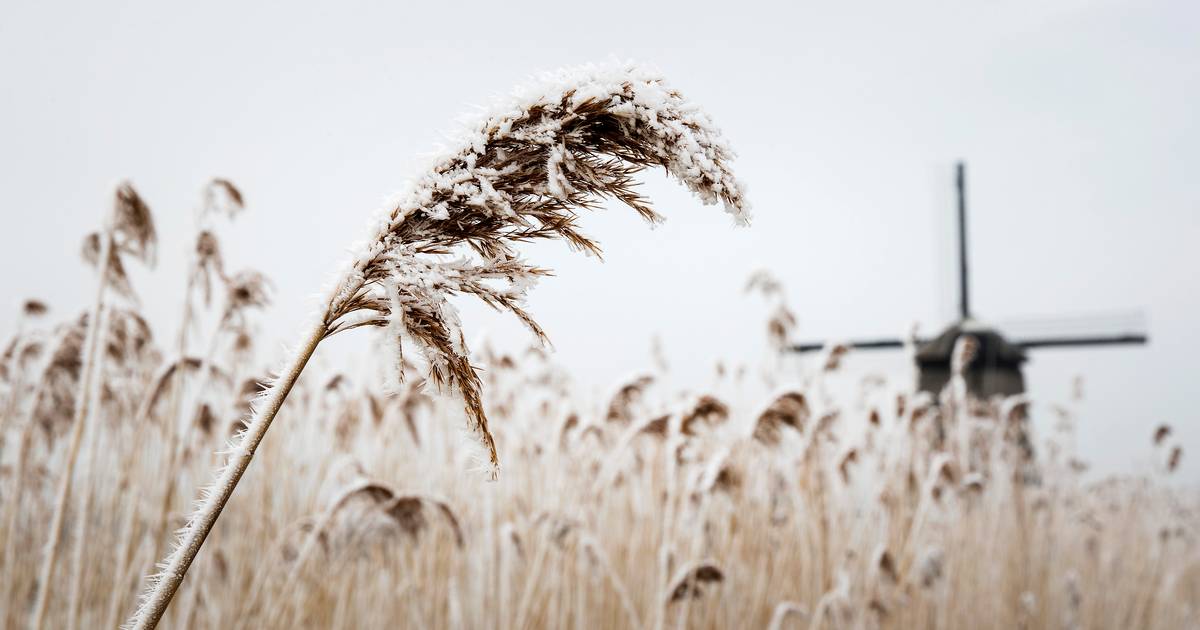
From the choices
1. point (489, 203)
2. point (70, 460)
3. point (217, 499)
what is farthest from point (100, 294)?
point (489, 203)

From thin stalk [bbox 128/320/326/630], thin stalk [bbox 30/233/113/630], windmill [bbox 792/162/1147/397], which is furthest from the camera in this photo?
windmill [bbox 792/162/1147/397]

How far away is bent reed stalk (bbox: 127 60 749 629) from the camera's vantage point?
0.70 m

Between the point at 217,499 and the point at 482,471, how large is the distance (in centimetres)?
24

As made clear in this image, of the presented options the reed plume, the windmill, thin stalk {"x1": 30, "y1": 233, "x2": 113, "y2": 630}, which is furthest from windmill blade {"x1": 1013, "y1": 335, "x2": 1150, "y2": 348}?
thin stalk {"x1": 30, "y1": 233, "x2": 113, "y2": 630}

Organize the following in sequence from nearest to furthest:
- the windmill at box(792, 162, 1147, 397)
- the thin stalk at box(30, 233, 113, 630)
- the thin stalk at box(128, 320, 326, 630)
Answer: the thin stalk at box(128, 320, 326, 630), the thin stalk at box(30, 233, 113, 630), the windmill at box(792, 162, 1147, 397)

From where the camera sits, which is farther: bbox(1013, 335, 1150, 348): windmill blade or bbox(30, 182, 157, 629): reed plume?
bbox(1013, 335, 1150, 348): windmill blade

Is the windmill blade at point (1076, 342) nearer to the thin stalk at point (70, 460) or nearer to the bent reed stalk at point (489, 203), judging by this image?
the thin stalk at point (70, 460)

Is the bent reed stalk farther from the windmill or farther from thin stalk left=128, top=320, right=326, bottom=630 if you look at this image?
the windmill

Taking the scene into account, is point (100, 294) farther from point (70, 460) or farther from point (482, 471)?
point (482, 471)

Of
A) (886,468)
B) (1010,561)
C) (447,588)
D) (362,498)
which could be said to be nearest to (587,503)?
(447,588)

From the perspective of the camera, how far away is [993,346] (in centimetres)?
1404

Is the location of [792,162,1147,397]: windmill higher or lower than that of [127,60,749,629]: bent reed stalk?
higher

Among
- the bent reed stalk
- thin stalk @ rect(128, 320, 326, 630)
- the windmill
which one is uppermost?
the windmill

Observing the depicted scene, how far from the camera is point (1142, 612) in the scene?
5.88 meters
